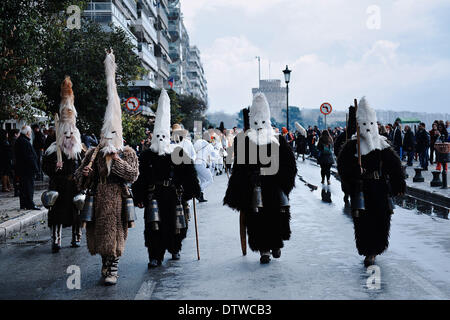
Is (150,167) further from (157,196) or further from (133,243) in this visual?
(133,243)

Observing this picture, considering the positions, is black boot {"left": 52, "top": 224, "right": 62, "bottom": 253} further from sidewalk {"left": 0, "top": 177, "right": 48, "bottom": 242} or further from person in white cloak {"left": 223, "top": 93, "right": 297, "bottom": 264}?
person in white cloak {"left": 223, "top": 93, "right": 297, "bottom": 264}

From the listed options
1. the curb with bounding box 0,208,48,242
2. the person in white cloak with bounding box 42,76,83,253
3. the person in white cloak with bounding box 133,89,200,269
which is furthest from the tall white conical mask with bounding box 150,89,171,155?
the curb with bounding box 0,208,48,242

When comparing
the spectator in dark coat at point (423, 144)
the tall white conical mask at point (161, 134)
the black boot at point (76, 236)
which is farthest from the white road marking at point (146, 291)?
the spectator in dark coat at point (423, 144)

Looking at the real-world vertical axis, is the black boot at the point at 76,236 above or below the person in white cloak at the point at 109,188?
below

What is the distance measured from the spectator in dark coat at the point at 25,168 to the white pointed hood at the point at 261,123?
7.20 m

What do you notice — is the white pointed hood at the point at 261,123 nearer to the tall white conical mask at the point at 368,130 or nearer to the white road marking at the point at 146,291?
the tall white conical mask at the point at 368,130

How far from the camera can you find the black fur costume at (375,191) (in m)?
7.47

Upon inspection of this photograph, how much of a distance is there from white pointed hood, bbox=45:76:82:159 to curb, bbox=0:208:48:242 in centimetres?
226

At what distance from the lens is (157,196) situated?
25.6ft

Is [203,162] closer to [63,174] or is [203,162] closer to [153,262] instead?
[63,174]

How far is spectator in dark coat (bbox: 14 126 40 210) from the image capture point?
13625mm

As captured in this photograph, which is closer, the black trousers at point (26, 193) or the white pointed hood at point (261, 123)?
the white pointed hood at point (261, 123)

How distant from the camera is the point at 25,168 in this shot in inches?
560
